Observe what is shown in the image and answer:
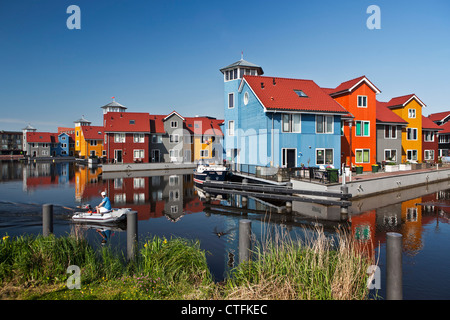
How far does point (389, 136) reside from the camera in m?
38.2

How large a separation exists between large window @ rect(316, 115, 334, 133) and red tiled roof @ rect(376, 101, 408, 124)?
10.0m

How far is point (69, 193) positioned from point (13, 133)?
122157 mm

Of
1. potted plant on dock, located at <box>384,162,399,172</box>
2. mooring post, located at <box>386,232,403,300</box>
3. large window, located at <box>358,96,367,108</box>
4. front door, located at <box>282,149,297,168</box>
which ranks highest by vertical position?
large window, located at <box>358,96,367,108</box>

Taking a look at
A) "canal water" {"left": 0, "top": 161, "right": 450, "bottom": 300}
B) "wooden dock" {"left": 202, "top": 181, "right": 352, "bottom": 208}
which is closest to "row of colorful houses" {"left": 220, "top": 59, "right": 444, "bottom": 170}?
"wooden dock" {"left": 202, "top": 181, "right": 352, "bottom": 208}

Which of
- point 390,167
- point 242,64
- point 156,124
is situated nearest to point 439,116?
point 390,167

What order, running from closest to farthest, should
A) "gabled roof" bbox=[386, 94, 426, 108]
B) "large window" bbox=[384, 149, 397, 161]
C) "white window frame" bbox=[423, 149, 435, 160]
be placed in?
1. "large window" bbox=[384, 149, 397, 161]
2. "gabled roof" bbox=[386, 94, 426, 108]
3. "white window frame" bbox=[423, 149, 435, 160]

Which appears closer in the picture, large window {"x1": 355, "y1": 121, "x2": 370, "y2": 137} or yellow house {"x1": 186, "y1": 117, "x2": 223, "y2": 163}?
large window {"x1": 355, "y1": 121, "x2": 370, "y2": 137}

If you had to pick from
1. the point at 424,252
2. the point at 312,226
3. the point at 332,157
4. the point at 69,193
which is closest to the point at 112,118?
the point at 69,193

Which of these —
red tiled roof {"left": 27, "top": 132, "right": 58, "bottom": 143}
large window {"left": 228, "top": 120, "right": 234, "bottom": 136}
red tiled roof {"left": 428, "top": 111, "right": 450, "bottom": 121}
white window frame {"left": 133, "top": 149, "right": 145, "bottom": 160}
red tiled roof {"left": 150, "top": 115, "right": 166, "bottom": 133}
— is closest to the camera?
large window {"left": 228, "top": 120, "right": 234, "bottom": 136}

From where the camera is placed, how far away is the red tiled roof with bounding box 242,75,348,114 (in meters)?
29.9

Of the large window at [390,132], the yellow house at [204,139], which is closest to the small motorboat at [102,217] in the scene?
the large window at [390,132]

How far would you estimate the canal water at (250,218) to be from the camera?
10.8 m

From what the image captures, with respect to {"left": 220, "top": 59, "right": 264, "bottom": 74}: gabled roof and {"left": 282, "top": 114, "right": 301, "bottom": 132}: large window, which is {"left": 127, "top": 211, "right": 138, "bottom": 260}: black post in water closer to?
{"left": 282, "top": 114, "right": 301, "bottom": 132}: large window

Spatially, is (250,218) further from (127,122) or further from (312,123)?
(127,122)
